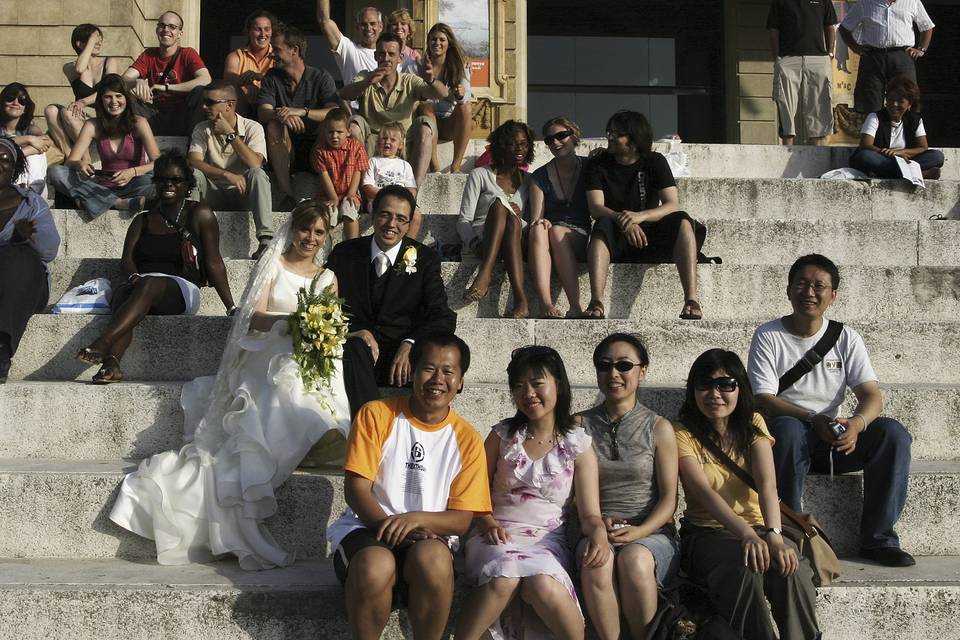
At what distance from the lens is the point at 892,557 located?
4.10 m

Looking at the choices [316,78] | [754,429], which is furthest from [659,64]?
[754,429]

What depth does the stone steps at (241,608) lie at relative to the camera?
3.70 metres

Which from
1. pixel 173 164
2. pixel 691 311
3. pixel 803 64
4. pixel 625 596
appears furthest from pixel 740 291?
pixel 803 64

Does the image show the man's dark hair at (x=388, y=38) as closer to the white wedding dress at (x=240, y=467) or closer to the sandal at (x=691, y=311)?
the sandal at (x=691, y=311)

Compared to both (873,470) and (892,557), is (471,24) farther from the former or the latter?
(892,557)

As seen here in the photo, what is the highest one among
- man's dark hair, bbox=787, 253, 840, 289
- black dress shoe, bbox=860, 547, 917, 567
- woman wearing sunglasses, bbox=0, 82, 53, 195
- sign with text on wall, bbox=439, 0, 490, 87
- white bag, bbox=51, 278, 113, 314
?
sign with text on wall, bbox=439, 0, 490, 87

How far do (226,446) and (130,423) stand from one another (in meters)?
0.71

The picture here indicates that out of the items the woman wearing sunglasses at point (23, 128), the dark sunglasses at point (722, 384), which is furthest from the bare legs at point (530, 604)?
the woman wearing sunglasses at point (23, 128)

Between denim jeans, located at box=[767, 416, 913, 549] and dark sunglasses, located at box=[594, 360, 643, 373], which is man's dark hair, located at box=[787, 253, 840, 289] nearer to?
denim jeans, located at box=[767, 416, 913, 549]

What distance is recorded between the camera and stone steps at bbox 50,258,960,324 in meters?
6.15

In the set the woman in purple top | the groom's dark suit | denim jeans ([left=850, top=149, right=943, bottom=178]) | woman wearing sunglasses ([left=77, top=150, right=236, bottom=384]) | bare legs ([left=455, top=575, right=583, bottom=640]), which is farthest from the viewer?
denim jeans ([left=850, top=149, right=943, bottom=178])

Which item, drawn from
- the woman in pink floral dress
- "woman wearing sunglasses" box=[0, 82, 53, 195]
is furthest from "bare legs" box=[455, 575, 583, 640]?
"woman wearing sunglasses" box=[0, 82, 53, 195]

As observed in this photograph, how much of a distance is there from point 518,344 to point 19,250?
2574 mm

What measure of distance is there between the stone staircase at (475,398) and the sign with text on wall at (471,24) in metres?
5.23
